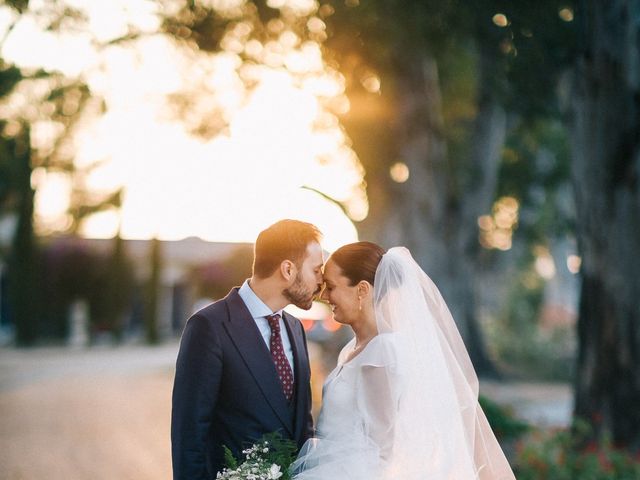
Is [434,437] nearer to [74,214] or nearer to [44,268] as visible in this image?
[44,268]

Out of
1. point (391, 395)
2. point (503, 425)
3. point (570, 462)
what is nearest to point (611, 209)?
point (570, 462)

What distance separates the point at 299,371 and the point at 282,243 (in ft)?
2.20

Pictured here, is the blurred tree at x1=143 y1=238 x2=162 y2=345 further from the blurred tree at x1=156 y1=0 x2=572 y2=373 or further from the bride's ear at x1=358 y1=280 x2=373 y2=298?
the bride's ear at x1=358 y1=280 x2=373 y2=298

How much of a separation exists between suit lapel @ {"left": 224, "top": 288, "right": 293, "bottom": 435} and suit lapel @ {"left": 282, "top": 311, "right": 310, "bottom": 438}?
0.09m

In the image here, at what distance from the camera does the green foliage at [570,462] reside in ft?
29.3

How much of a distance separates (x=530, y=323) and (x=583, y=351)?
68.6 feet

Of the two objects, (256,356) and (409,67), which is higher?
(409,67)

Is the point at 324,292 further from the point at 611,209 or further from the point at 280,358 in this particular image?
the point at 611,209

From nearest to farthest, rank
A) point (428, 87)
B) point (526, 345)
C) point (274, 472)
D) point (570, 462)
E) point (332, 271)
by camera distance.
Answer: point (274, 472) → point (332, 271) → point (570, 462) → point (428, 87) → point (526, 345)

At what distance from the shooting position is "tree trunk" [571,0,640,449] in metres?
10.5

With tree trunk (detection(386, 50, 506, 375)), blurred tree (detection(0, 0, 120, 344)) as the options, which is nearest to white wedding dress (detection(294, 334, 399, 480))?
tree trunk (detection(386, 50, 506, 375))

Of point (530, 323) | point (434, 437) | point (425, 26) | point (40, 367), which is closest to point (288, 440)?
point (434, 437)

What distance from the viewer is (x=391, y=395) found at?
4609 millimetres

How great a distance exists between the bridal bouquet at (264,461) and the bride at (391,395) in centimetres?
15
